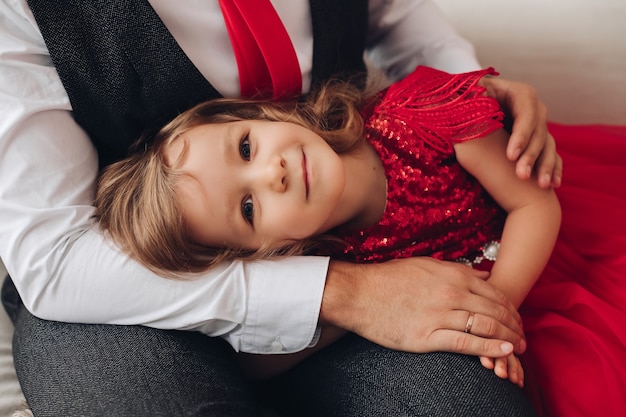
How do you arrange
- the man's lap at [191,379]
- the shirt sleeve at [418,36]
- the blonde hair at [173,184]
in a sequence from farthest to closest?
the shirt sleeve at [418,36]
the blonde hair at [173,184]
the man's lap at [191,379]

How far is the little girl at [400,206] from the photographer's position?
900 mm

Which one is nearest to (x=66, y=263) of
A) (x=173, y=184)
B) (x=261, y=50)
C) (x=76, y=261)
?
(x=76, y=261)

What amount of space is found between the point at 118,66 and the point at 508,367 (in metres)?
0.66

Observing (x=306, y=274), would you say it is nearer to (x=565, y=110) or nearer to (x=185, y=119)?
(x=185, y=119)

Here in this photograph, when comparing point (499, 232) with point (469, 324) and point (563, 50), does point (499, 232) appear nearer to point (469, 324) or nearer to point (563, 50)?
point (469, 324)

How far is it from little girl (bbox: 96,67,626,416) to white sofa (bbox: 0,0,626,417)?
40 cm

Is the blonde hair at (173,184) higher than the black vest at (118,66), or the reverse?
the black vest at (118,66)

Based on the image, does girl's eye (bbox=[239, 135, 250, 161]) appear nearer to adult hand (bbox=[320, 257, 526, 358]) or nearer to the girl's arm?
adult hand (bbox=[320, 257, 526, 358])

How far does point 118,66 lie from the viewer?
89 cm

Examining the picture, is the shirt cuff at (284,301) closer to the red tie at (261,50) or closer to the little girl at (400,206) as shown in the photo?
the little girl at (400,206)

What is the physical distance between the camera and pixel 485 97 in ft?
3.16

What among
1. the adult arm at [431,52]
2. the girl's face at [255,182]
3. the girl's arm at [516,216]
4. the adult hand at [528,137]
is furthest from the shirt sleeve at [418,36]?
the girl's face at [255,182]

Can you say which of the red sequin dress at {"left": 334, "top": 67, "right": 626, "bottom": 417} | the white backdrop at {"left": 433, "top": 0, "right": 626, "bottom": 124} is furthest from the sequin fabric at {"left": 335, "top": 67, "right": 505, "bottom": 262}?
the white backdrop at {"left": 433, "top": 0, "right": 626, "bottom": 124}

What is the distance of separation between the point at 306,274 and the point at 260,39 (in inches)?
13.5
